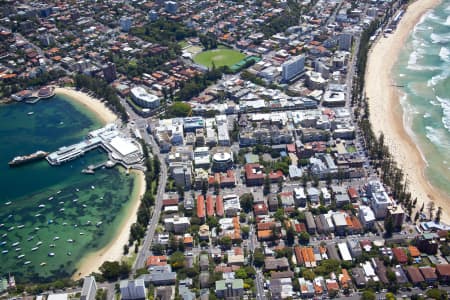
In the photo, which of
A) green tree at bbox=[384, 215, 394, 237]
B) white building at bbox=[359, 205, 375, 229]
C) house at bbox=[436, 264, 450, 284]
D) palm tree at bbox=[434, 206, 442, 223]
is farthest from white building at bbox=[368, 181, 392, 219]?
house at bbox=[436, 264, 450, 284]

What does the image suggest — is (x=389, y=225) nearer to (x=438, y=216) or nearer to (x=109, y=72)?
(x=438, y=216)

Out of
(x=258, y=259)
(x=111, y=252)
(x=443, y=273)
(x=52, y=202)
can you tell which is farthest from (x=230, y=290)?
(x=52, y=202)

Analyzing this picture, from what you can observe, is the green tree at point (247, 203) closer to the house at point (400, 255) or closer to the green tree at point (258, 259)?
the green tree at point (258, 259)

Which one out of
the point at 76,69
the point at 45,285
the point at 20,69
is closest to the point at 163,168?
the point at 45,285

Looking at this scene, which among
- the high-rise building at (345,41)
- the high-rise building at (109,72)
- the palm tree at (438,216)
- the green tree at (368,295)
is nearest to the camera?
the green tree at (368,295)

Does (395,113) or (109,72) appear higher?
(395,113)

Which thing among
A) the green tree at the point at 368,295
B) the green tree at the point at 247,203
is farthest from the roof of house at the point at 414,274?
the green tree at the point at 247,203

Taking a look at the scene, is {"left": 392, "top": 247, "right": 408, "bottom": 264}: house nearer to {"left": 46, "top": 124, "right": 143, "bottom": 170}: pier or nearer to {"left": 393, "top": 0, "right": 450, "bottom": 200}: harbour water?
{"left": 393, "top": 0, "right": 450, "bottom": 200}: harbour water
